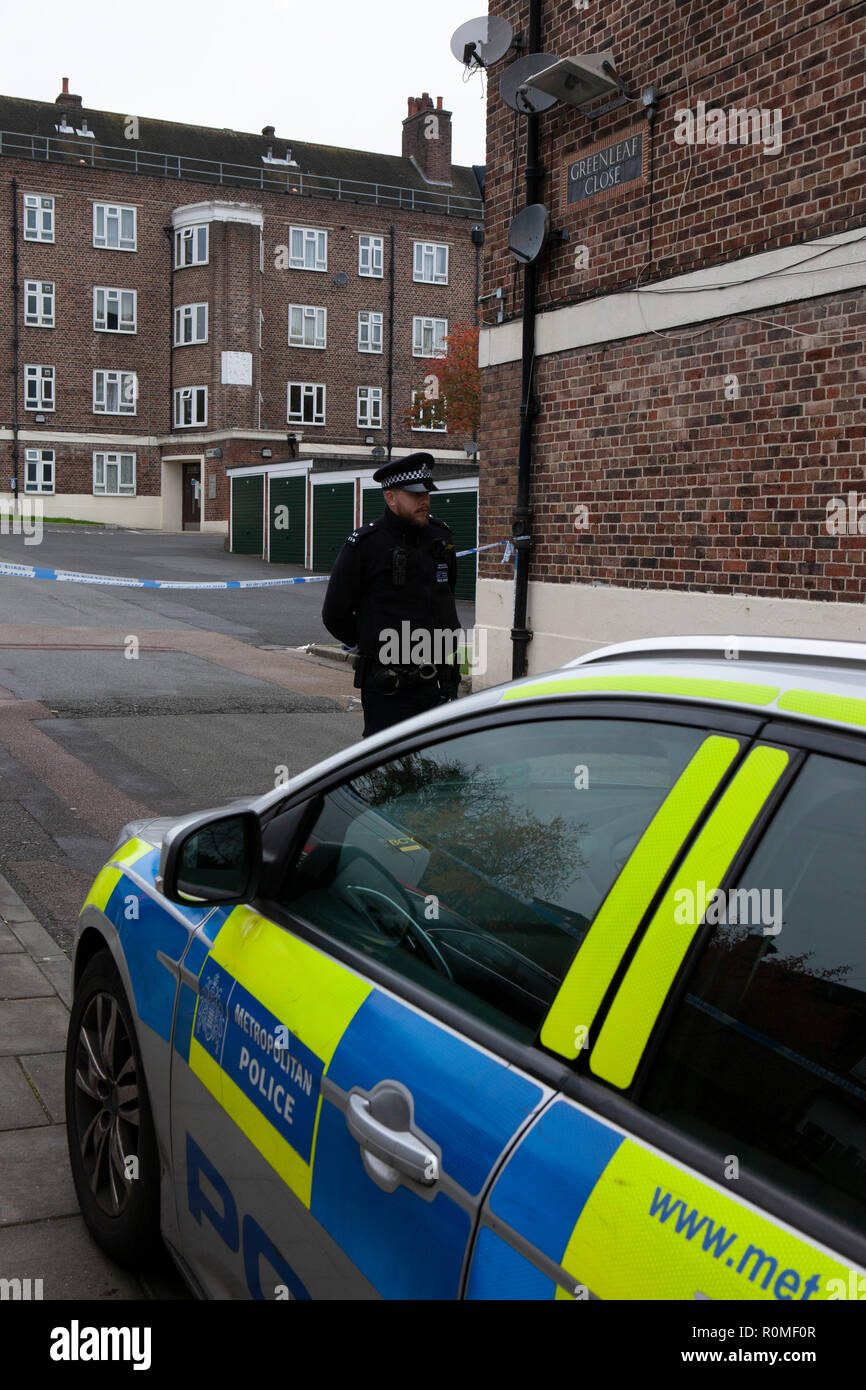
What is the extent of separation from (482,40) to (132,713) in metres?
7.36

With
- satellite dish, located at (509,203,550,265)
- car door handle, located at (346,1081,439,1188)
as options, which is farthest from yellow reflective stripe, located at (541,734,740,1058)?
satellite dish, located at (509,203,550,265)

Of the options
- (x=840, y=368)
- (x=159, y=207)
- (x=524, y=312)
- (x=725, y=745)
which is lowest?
(x=725, y=745)

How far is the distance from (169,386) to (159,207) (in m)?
6.58

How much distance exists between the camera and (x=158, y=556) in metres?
34.2

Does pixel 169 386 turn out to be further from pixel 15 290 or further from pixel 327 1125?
pixel 327 1125

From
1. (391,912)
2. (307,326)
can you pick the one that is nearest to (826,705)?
(391,912)

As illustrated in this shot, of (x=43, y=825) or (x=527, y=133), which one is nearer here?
(x=43, y=825)

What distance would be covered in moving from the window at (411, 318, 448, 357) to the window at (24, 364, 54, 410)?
14.1m

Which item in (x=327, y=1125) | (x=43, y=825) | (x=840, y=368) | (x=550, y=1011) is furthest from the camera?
(x=840, y=368)

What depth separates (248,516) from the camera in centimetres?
3750

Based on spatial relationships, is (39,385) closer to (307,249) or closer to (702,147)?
(307,249)

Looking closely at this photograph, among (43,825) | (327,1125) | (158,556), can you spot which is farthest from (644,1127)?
(158,556)

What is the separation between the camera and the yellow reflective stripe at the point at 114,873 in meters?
3.22

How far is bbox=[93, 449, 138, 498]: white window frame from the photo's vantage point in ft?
160
